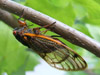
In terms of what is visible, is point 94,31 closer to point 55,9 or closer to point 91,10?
point 91,10

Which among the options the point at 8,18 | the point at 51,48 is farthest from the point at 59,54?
the point at 8,18

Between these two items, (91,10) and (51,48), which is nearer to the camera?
(51,48)


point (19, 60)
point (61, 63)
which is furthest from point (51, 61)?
point (19, 60)

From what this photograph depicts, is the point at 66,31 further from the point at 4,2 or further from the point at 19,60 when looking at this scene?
the point at 19,60

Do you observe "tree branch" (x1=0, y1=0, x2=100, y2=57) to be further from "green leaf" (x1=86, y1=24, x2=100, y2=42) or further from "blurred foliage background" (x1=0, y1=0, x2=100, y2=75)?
"green leaf" (x1=86, y1=24, x2=100, y2=42)

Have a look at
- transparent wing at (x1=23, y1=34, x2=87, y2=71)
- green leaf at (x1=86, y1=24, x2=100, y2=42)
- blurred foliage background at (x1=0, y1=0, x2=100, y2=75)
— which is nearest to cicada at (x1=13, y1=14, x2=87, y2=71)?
transparent wing at (x1=23, y1=34, x2=87, y2=71)
